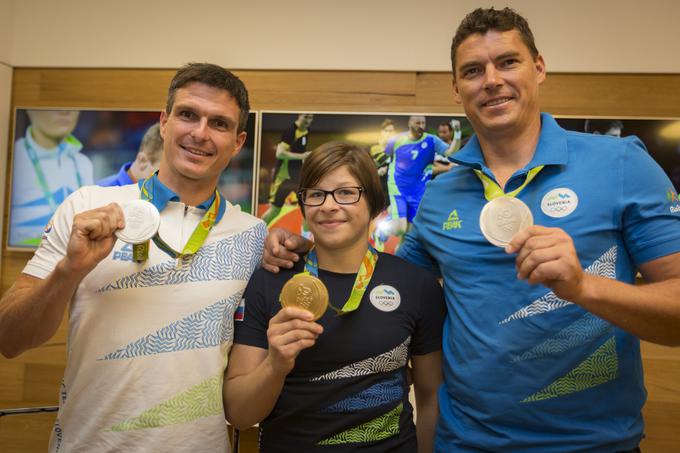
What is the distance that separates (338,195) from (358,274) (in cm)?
32

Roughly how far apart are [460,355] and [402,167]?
208cm

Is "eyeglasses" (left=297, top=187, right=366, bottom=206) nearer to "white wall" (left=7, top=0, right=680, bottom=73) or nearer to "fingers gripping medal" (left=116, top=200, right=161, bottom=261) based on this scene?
"fingers gripping medal" (left=116, top=200, right=161, bottom=261)

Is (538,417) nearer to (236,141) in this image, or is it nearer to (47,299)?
(236,141)

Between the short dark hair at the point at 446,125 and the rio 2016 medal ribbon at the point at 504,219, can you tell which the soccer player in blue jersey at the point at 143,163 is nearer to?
the short dark hair at the point at 446,125

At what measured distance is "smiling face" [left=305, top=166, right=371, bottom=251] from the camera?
183cm

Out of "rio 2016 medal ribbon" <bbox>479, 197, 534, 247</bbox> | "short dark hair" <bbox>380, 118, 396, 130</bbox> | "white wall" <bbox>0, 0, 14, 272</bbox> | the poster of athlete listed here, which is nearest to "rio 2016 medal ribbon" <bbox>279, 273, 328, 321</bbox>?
"rio 2016 medal ribbon" <bbox>479, 197, 534, 247</bbox>

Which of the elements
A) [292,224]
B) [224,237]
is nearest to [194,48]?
[292,224]

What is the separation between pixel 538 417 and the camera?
1601 millimetres

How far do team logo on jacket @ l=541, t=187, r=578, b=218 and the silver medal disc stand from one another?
1.37 m

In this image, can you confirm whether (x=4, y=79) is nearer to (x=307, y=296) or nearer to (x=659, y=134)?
(x=307, y=296)

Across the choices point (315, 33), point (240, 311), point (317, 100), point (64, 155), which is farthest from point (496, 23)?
point (64, 155)

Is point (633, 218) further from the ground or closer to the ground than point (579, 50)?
closer to the ground

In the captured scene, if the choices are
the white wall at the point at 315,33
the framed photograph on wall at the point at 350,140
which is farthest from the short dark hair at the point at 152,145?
the framed photograph on wall at the point at 350,140

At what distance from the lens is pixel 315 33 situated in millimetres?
3820
